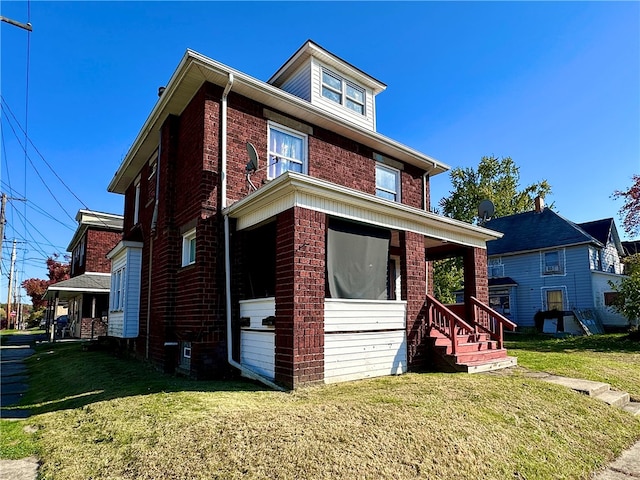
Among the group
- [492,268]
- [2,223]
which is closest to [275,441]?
[2,223]

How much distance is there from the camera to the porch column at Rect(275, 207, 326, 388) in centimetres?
628

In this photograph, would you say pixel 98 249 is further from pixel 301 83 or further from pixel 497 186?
pixel 497 186

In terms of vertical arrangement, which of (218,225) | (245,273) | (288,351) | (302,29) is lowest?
(288,351)

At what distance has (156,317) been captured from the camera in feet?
32.1

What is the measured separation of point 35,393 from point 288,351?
576cm

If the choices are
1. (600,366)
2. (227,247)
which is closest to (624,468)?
(600,366)

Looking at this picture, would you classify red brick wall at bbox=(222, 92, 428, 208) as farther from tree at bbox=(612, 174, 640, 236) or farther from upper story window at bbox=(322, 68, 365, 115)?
tree at bbox=(612, 174, 640, 236)

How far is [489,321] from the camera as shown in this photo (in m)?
10.3

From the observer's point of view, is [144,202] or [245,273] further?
[144,202]

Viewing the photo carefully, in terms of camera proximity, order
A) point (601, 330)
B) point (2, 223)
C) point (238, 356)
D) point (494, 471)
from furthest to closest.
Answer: point (601, 330) < point (2, 223) < point (238, 356) < point (494, 471)

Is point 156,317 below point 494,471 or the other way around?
the other way around

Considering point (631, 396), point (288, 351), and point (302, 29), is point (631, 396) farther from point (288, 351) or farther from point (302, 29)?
point (302, 29)

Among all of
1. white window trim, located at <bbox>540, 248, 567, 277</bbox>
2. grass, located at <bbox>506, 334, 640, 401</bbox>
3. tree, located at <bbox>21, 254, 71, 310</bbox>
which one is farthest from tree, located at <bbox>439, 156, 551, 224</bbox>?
tree, located at <bbox>21, 254, 71, 310</bbox>

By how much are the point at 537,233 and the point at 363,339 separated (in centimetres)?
2486
